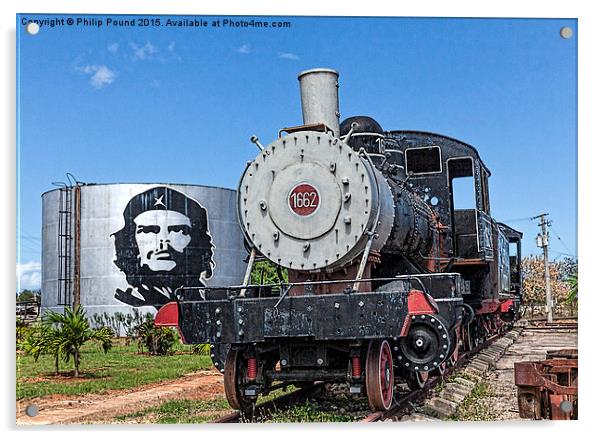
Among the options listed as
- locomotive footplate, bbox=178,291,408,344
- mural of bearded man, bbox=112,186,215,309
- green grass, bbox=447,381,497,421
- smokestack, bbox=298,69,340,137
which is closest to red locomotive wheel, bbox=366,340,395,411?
locomotive footplate, bbox=178,291,408,344

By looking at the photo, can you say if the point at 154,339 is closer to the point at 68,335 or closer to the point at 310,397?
the point at 68,335

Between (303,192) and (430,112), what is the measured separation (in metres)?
2.16

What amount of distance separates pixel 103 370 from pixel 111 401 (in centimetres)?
213

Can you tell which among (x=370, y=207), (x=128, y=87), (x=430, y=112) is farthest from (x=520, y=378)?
(x=128, y=87)

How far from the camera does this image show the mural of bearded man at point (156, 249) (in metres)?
12.9

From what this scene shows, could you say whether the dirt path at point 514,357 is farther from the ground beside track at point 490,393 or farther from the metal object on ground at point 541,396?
the metal object on ground at point 541,396

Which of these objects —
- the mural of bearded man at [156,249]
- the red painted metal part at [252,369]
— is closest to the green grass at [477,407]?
the red painted metal part at [252,369]

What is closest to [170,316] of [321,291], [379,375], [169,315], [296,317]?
[169,315]

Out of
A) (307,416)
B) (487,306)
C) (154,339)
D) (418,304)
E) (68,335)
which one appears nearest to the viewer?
(418,304)

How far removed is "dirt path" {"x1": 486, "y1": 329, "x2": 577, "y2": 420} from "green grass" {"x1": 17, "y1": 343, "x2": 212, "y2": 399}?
404cm

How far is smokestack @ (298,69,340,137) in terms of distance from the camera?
6.53m

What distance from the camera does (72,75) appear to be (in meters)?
6.91

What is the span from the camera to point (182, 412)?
6648mm
